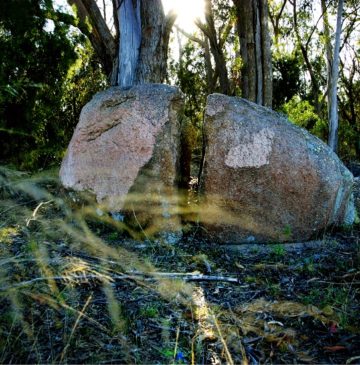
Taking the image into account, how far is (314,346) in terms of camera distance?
Result: 2.21 metres

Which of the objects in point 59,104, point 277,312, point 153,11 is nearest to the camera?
point 277,312

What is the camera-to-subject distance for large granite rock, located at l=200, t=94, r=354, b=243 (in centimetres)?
386

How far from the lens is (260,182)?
12.7 ft

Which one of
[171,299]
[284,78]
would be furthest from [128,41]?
[284,78]

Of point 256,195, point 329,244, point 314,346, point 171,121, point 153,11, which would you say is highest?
point 153,11

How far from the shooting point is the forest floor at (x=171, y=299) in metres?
2.13

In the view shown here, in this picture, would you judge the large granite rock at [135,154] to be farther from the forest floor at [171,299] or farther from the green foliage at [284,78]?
the green foliage at [284,78]

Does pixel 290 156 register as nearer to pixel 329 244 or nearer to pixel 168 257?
pixel 329 244

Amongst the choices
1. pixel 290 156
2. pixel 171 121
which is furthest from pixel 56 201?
pixel 290 156

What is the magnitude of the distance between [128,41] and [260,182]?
295cm

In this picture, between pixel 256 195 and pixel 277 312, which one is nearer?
pixel 277 312

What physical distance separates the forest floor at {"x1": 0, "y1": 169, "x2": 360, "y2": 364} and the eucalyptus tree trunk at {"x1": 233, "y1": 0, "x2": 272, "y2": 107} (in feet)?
14.6

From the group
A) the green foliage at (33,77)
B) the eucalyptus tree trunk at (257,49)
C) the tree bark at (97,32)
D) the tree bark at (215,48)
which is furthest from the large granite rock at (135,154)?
the tree bark at (215,48)

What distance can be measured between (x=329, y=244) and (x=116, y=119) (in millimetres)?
2281
